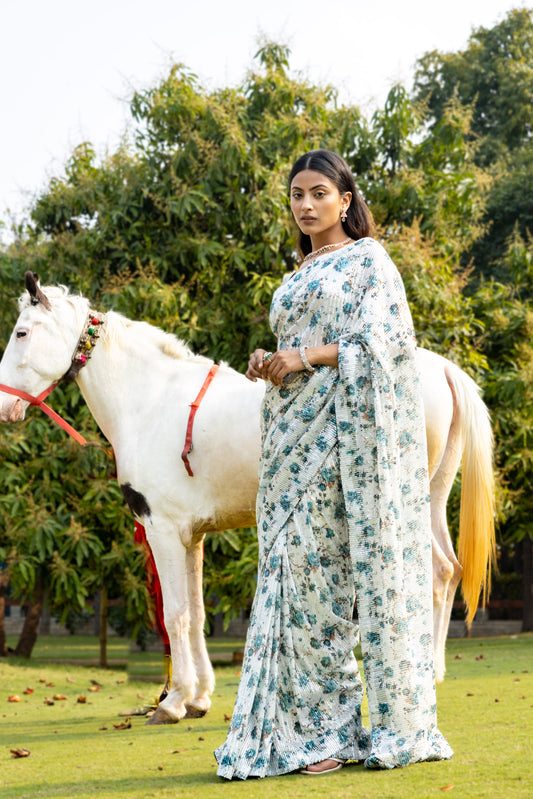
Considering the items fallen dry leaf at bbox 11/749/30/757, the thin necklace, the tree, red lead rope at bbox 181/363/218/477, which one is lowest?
fallen dry leaf at bbox 11/749/30/757

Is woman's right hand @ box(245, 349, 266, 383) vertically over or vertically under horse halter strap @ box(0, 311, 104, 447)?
under

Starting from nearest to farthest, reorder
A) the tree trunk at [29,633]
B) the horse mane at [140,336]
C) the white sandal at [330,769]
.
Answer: the white sandal at [330,769] → the horse mane at [140,336] → the tree trunk at [29,633]

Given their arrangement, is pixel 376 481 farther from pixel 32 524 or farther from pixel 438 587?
pixel 32 524

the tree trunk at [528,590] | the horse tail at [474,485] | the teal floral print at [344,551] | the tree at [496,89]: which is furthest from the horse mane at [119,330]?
the tree at [496,89]

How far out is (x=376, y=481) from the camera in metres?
2.90

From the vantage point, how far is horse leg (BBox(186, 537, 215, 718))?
16.0 ft

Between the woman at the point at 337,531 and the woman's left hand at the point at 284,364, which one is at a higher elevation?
the woman's left hand at the point at 284,364

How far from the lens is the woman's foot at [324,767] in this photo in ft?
8.96

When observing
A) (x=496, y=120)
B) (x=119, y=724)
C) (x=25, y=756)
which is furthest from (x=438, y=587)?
(x=496, y=120)

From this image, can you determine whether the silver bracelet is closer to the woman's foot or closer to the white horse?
the woman's foot

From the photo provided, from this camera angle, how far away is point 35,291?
15.8 ft

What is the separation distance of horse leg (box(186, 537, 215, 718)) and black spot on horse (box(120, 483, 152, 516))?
368 millimetres

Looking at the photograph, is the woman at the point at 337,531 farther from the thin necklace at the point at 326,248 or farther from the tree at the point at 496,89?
the tree at the point at 496,89

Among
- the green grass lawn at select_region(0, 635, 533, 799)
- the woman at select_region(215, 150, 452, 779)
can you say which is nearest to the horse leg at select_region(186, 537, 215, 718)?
the green grass lawn at select_region(0, 635, 533, 799)
